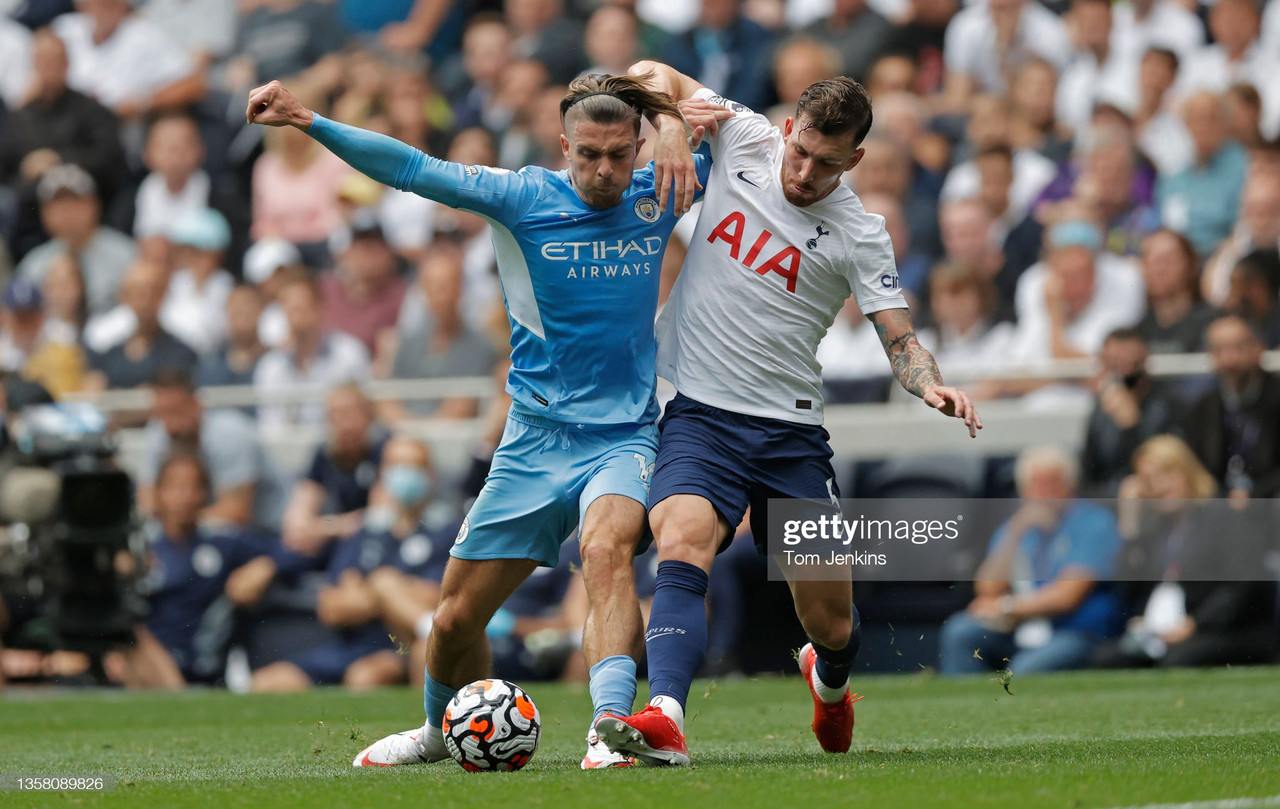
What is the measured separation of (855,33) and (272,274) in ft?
18.8

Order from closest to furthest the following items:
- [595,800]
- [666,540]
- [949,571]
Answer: [595,800]
[666,540]
[949,571]

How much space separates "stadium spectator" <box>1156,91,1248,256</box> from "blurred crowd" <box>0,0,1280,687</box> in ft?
0.07

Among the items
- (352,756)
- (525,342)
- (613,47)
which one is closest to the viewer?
(525,342)

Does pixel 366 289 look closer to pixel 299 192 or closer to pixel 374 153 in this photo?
pixel 299 192

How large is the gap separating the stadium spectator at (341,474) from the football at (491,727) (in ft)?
22.2

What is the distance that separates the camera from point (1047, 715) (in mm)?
8133

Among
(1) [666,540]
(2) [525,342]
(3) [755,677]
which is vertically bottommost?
(3) [755,677]

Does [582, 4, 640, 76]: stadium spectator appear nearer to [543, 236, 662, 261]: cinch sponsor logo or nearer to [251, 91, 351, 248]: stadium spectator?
[251, 91, 351, 248]: stadium spectator

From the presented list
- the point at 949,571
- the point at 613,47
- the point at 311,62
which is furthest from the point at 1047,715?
the point at 311,62

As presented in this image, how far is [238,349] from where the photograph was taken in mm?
14898

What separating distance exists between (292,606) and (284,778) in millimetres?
6632

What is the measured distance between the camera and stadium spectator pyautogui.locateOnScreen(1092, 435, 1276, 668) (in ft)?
33.9

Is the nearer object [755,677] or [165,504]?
[755,677]

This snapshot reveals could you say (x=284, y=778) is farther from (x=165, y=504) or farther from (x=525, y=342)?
(x=165, y=504)
